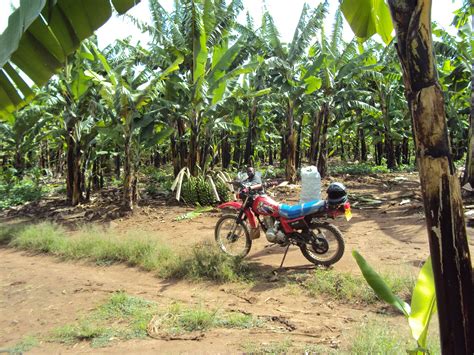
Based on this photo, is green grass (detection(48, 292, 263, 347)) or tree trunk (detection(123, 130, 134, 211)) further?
tree trunk (detection(123, 130, 134, 211))

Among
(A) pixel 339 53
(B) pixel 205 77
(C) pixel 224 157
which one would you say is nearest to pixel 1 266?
(B) pixel 205 77

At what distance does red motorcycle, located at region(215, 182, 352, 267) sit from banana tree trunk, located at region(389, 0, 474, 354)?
354cm

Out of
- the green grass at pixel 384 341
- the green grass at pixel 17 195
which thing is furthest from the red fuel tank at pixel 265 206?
the green grass at pixel 17 195

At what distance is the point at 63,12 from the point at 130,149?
24.5ft

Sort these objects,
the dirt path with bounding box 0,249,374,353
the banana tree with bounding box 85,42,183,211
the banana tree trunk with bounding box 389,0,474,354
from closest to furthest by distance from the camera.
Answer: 1. the banana tree trunk with bounding box 389,0,474,354
2. the dirt path with bounding box 0,249,374,353
3. the banana tree with bounding box 85,42,183,211

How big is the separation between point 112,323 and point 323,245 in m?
2.72

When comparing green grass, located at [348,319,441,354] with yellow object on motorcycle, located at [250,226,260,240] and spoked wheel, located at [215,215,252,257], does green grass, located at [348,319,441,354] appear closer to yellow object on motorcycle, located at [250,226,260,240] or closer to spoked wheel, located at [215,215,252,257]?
yellow object on motorcycle, located at [250,226,260,240]

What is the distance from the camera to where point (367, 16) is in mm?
2799

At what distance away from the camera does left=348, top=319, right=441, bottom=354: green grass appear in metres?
2.84

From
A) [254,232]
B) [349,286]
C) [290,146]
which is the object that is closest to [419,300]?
[349,286]

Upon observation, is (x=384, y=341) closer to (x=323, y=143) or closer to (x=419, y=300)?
(x=419, y=300)

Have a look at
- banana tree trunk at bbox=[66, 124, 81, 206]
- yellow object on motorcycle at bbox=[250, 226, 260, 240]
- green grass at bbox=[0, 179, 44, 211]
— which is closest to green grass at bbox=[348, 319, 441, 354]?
yellow object on motorcycle at bbox=[250, 226, 260, 240]

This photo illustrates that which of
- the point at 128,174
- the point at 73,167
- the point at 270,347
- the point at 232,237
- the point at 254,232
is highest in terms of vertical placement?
the point at 73,167

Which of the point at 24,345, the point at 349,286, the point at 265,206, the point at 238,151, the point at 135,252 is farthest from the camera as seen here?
the point at 238,151
